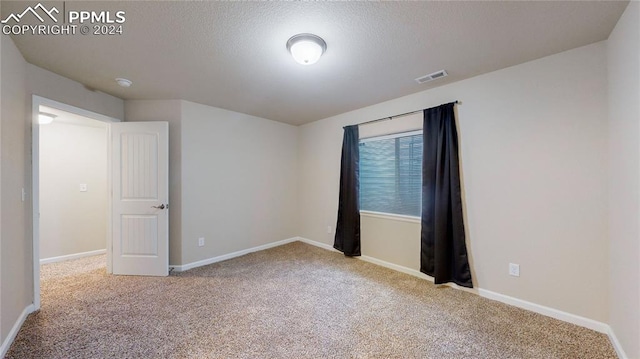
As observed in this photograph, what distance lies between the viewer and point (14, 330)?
6.39ft

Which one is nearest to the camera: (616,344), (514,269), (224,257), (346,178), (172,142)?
(616,344)

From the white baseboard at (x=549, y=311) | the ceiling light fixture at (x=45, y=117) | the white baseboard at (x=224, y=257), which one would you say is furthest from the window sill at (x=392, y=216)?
the ceiling light fixture at (x=45, y=117)

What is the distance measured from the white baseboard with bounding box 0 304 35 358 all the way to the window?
371 cm

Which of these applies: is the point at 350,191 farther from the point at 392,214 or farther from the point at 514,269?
the point at 514,269

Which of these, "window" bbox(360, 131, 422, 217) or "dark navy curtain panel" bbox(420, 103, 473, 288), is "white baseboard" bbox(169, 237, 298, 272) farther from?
"dark navy curtain panel" bbox(420, 103, 473, 288)

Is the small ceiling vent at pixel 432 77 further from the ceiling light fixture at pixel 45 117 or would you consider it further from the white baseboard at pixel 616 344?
the ceiling light fixture at pixel 45 117

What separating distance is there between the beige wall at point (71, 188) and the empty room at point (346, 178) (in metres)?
0.03

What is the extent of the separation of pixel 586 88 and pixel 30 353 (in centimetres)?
481

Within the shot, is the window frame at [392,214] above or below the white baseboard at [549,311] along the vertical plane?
above

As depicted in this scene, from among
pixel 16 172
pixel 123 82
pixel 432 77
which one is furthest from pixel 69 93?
pixel 432 77

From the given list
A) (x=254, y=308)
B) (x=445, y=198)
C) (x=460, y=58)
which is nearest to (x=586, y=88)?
(x=460, y=58)

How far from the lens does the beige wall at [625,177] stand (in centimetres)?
151

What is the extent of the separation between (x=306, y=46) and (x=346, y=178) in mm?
2324

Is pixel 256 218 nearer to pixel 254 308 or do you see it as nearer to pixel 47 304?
pixel 254 308
